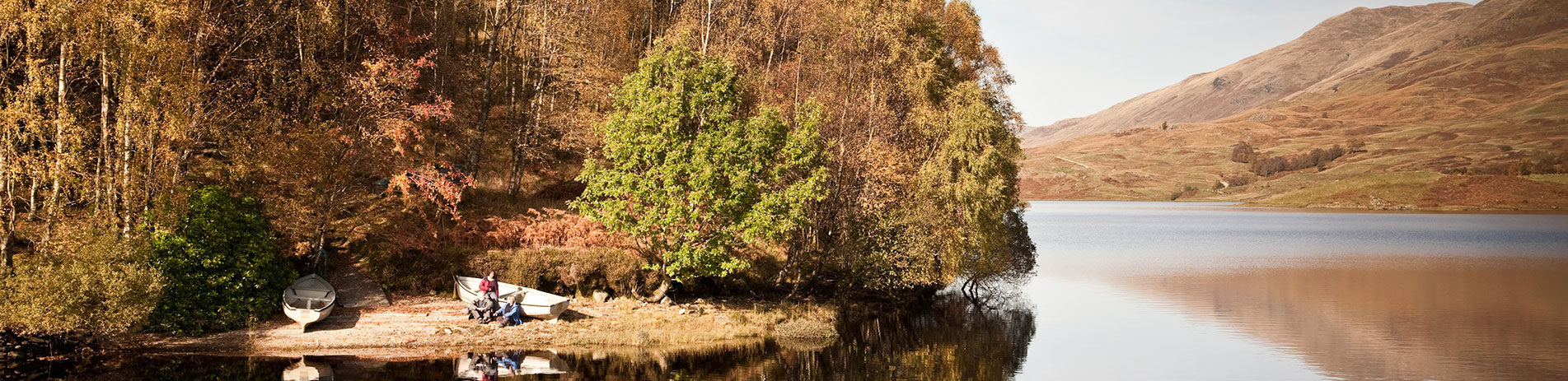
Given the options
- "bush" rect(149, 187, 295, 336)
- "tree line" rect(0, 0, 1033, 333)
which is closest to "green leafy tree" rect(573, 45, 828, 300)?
"tree line" rect(0, 0, 1033, 333)

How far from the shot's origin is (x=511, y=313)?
3169 cm

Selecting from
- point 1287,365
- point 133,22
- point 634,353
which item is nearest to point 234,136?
point 133,22

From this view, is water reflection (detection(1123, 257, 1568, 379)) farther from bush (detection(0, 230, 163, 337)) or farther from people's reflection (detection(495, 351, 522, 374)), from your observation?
bush (detection(0, 230, 163, 337))

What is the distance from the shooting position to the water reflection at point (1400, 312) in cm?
3362

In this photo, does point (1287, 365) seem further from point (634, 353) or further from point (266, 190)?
point (266, 190)

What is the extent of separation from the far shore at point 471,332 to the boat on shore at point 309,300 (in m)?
0.44

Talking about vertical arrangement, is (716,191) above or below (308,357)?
above

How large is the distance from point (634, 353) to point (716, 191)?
8.00 metres

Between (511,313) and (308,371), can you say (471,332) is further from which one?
(308,371)

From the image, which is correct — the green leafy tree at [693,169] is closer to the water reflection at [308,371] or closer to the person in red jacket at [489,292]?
the person in red jacket at [489,292]

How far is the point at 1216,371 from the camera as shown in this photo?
3222 cm

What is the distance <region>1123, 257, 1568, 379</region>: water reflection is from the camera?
33.6 m

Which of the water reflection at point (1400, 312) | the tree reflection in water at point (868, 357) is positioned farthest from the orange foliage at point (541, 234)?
the water reflection at point (1400, 312)

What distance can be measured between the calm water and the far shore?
1187 mm
